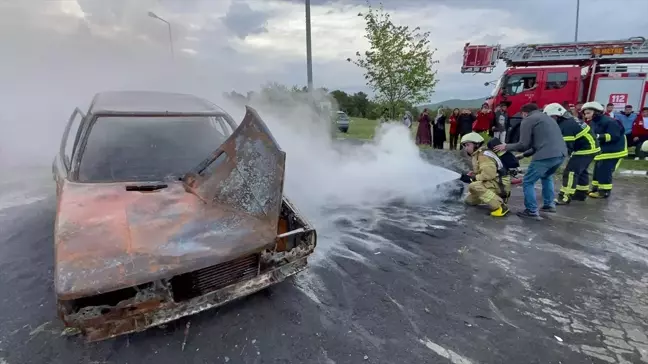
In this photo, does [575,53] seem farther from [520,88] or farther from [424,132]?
[424,132]

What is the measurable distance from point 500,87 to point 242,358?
12999mm

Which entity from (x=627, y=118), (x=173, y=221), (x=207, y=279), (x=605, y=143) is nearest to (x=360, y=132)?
(x=627, y=118)

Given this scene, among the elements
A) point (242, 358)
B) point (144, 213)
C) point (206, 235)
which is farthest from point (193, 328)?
point (144, 213)

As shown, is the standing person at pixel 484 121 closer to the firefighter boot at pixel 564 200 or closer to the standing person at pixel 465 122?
the standing person at pixel 465 122

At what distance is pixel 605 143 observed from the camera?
6637 mm

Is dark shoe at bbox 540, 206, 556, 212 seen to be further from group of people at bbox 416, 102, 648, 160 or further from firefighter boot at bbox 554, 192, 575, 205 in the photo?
group of people at bbox 416, 102, 648, 160

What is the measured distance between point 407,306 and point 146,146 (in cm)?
282

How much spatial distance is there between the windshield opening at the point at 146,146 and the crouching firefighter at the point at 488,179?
360cm

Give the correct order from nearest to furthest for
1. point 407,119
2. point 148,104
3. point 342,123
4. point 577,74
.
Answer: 1. point 148,104
2. point 577,74
3. point 407,119
4. point 342,123

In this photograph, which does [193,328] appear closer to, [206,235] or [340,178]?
[206,235]

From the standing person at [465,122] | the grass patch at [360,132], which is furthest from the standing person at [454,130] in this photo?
the grass patch at [360,132]

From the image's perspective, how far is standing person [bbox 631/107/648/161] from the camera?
36.7 ft

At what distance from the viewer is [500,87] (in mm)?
12969

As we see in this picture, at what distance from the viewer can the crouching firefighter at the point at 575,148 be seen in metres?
6.02
